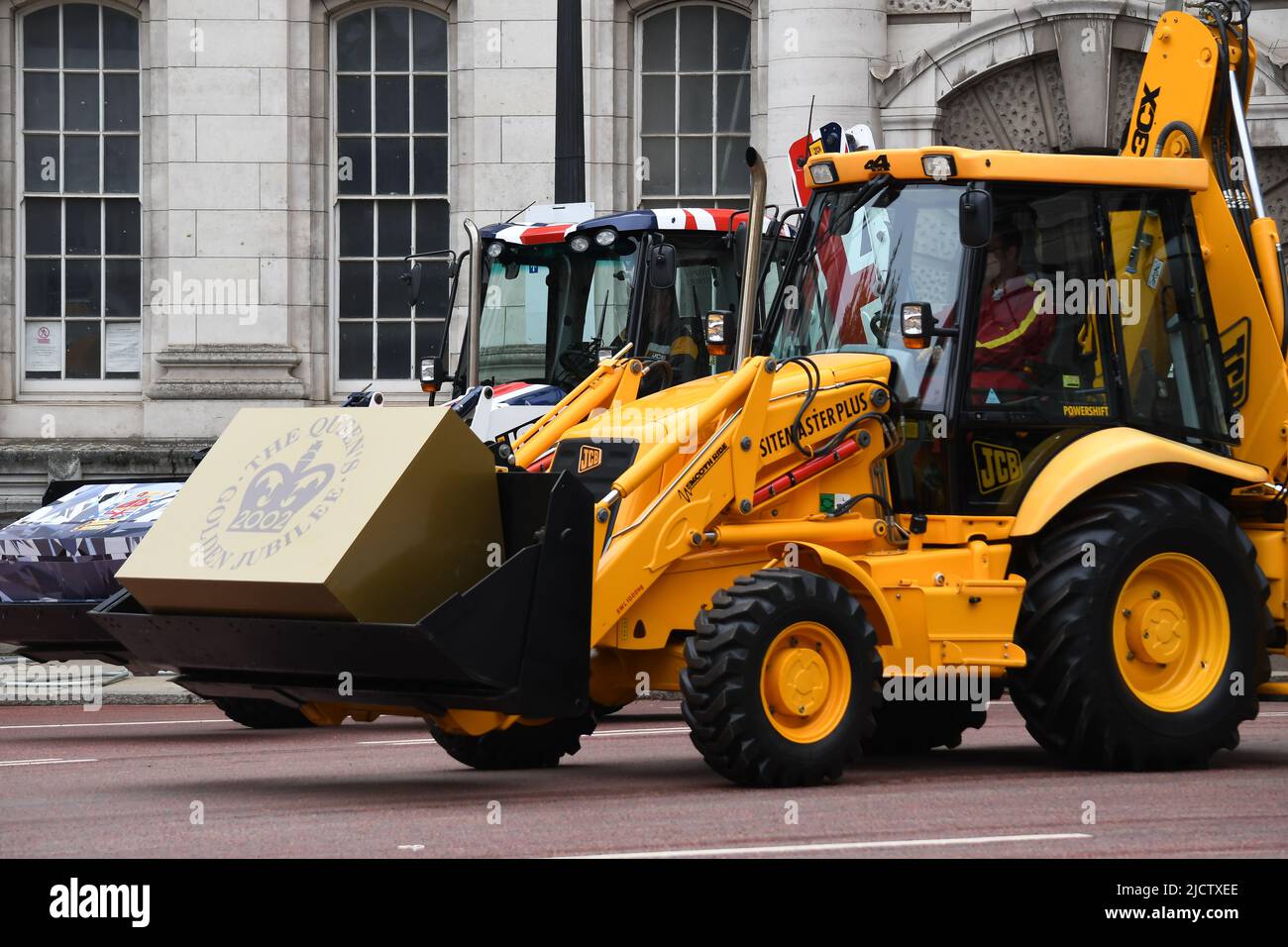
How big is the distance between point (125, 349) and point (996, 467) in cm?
1596

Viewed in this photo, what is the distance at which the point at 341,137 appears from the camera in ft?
→ 83.0

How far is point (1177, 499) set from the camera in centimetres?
1157

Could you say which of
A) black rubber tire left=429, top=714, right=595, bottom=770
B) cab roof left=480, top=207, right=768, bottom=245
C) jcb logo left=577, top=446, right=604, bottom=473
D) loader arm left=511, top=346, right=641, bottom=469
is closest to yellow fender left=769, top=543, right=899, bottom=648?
jcb logo left=577, top=446, right=604, bottom=473

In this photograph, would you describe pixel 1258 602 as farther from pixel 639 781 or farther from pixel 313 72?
pixel 313 72

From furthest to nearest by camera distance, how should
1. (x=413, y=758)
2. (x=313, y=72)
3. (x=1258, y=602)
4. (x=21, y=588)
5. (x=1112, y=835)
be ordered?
(x=313, y=72)
(x=21, y=588)
(x=413, y=758)
(x=1258, y=602)
(x=1112, y=835)

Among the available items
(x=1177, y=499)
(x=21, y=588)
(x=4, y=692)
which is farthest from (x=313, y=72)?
(x=1177, y=499)

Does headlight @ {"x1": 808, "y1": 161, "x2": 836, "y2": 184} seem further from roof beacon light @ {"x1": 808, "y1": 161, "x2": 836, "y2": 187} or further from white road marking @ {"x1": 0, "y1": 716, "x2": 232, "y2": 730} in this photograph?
white road marking @ {"x1": 0, "y1": 716, "x2": 232, "y2": 730}

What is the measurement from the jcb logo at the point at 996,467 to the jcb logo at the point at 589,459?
75.2 inches

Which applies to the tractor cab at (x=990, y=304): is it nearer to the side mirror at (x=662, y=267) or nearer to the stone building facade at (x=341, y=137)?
the side mirror at (x=662, y=267)

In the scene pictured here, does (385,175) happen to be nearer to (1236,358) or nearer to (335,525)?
(1236,358)

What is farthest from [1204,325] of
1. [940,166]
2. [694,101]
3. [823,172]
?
[694,101]

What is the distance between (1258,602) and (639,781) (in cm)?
339

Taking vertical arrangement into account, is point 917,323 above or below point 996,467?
above

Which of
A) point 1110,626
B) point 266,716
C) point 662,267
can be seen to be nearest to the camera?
point 1110,626
